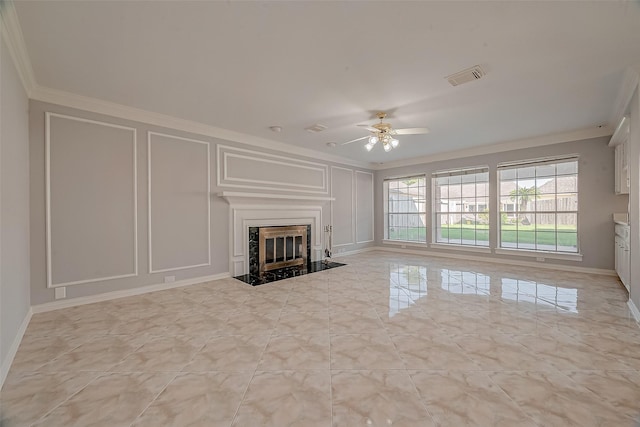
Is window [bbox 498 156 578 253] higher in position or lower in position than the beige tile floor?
higher

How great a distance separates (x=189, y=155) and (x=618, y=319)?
19.2 ft

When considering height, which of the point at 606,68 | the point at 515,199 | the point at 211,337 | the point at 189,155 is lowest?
the point at 211,337

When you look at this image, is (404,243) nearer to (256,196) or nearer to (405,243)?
(405,243)

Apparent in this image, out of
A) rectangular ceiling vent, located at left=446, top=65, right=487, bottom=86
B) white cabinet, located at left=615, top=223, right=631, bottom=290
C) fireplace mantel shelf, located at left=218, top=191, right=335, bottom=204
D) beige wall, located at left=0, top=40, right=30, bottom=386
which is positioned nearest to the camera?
beige wall, located at left=0, top=40, right=30, bottom=386

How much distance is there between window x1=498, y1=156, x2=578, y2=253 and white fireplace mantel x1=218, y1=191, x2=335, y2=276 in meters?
4.14

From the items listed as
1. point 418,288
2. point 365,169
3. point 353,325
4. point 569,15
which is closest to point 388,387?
point 353,325

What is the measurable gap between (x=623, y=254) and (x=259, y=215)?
5.74 meters

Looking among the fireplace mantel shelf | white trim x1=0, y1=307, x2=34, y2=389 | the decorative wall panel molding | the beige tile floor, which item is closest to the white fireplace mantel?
the fireplace mantel shelf

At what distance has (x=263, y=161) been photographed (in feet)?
17.4

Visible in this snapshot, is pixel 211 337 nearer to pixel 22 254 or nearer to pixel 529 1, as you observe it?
pixel 22 254

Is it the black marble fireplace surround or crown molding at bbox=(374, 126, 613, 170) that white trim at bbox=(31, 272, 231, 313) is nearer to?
the black marble fireplace surround

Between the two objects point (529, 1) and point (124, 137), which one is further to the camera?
point (124, 137)

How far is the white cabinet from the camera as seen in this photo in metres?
3.51

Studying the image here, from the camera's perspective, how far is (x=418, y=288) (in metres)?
3.92
